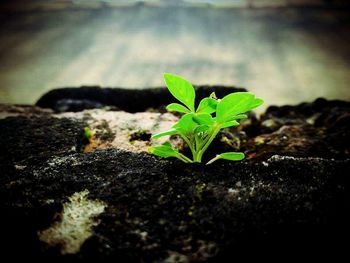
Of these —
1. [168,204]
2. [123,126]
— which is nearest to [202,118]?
[168,204]

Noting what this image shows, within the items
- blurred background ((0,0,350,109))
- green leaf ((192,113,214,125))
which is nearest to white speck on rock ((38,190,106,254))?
green leaf ((192,113,214,125))

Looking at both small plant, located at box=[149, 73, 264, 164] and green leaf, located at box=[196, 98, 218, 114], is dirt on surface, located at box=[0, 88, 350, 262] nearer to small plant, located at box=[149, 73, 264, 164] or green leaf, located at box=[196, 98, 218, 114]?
small plant, located at box=[149, 73, 264, 164]

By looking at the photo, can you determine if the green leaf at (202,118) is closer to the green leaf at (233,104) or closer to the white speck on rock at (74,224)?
the green leaf at (233,104)

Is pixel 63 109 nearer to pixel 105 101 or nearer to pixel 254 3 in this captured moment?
pixel 105 101

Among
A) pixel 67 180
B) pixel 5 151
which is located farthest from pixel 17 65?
pixel 67 180

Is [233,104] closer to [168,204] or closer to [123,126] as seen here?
[168,204]

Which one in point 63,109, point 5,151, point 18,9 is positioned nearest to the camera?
point 5,151

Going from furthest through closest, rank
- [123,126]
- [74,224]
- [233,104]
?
[123,126], [233,104], [74,224]
